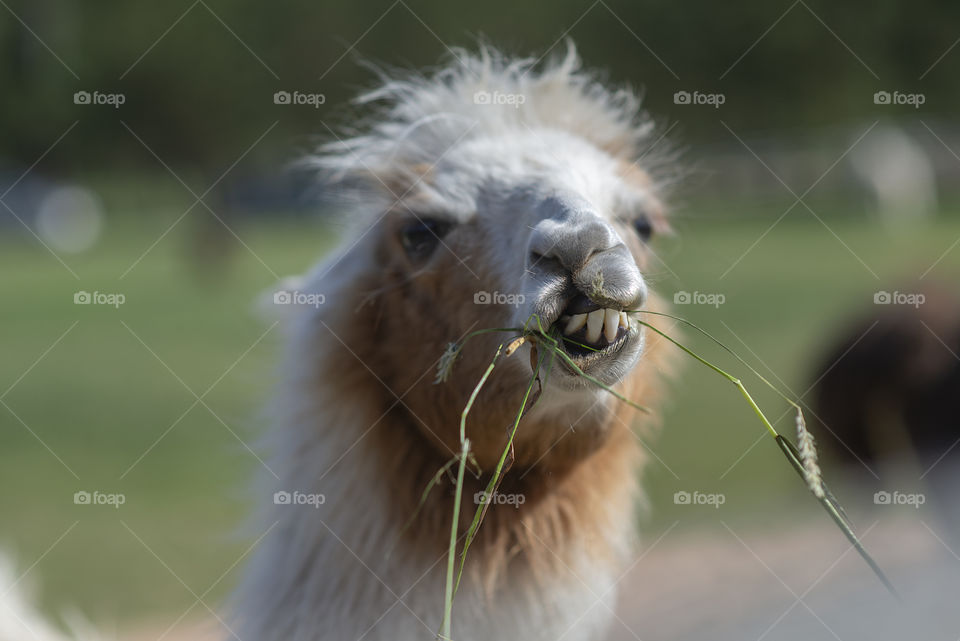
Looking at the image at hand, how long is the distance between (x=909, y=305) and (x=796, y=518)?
1754 mm

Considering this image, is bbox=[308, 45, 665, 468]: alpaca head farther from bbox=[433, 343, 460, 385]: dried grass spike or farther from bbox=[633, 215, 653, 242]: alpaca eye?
bbox=[433, 343, 460, 385]: dried grass spike

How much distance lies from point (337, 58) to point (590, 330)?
2237cm

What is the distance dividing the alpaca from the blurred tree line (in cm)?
2013

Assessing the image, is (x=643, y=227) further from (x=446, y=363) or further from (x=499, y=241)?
(x=446, y=363)

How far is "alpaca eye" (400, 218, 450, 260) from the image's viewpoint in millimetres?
2613

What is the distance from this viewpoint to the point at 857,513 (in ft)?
19.4

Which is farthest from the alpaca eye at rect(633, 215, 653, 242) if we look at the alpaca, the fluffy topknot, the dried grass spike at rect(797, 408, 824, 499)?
the dried grass spike at rect(797, 408, 824, 499)

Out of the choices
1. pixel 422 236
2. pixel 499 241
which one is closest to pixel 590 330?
pixel 499 241

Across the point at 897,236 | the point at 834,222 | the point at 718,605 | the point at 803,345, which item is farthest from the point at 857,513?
the point at 834,222

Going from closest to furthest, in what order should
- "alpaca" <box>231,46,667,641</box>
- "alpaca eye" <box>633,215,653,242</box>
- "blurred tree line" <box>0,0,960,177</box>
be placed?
"alpaca" <box>231,46,667,641</box> < "alpaca eye" <box>633,215,653,242</box> < "blurred tree line" <box>0,0,960,177</box>

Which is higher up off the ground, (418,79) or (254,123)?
(254,123)

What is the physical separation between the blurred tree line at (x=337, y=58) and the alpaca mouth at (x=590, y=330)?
68.5ft

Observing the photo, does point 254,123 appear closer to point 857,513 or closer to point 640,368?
point 857,513

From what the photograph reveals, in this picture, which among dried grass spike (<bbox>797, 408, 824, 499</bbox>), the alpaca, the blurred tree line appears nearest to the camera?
dried grass spike (<bbox>797, 408, 824, 499</bbox>)
